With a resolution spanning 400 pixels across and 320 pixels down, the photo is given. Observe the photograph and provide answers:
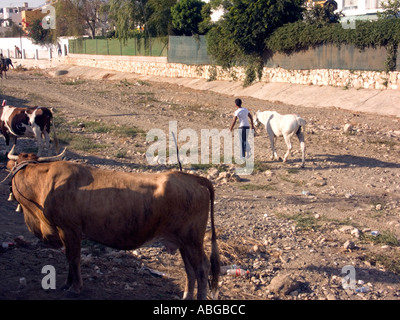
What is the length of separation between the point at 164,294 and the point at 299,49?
2285 centimetres

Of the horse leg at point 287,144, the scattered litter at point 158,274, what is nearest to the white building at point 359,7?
the horse leg at point 287,144

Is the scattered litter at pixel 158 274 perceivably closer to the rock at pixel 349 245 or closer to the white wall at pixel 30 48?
the rock at pixel 349 245

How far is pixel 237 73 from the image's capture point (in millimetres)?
30047

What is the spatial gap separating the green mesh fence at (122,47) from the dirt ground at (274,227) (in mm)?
22910

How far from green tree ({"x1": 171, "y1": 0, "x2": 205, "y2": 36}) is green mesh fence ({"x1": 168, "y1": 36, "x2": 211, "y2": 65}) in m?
1.34

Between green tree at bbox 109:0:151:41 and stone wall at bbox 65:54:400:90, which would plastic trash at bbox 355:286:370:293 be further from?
green tree at bbox 109:0:151:41

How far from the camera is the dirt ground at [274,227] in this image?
18.9 ft

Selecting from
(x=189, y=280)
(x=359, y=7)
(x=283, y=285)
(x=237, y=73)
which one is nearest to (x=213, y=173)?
(x=283, y=285)

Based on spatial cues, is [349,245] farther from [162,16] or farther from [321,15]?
[162,16]

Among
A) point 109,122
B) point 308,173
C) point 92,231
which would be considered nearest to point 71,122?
point 109,122

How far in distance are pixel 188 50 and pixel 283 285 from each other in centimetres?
3052

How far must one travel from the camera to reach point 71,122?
16844 mm

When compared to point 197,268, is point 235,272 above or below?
below

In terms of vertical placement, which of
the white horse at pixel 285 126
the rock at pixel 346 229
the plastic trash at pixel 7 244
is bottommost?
the rock at pixel 346 229
